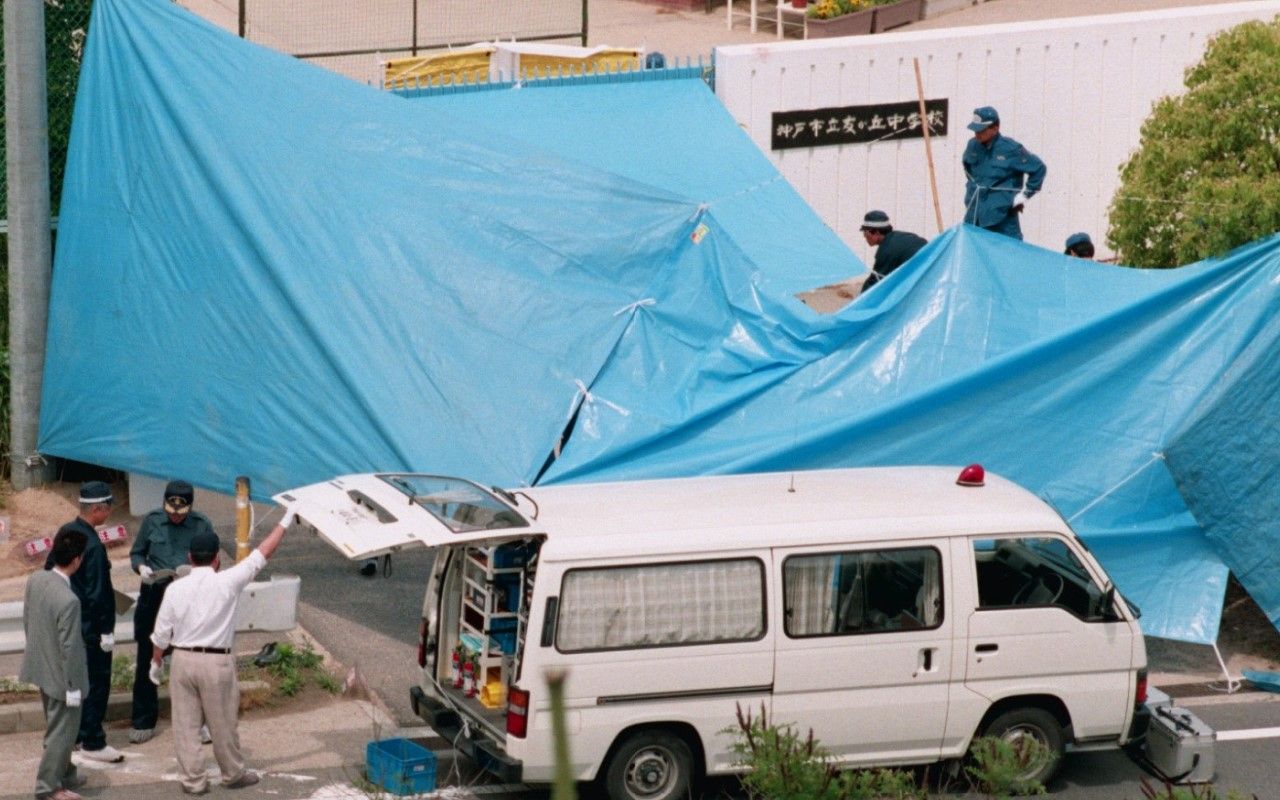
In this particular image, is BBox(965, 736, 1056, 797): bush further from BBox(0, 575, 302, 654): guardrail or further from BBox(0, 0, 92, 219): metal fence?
BBox(0, 0, 92, 219): metal fence

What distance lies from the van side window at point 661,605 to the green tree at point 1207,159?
17.4 ft

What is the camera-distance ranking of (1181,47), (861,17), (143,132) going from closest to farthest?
1. (143,132)
2. (1181,47)
3. (861,17)

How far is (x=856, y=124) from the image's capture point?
17047mm

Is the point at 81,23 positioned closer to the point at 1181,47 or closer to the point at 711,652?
the point at 711,652

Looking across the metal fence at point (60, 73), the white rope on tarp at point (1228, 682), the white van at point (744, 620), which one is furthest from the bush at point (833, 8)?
the white van at point (744, 620)

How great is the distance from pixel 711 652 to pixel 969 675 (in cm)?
138

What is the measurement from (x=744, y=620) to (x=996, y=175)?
719cm

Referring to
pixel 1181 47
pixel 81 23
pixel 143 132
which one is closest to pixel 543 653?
pixel 143 132

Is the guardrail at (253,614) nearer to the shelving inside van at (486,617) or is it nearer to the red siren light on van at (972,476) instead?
the shelving inside van at (486,617)

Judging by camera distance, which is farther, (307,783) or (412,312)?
(412,312)

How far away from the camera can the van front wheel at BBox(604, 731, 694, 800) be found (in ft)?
28.5

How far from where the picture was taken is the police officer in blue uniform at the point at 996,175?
48.1ft

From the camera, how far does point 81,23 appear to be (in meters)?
13.0

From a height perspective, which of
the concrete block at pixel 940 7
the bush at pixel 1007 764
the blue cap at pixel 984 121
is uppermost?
the concrete block at pixel 940 7
